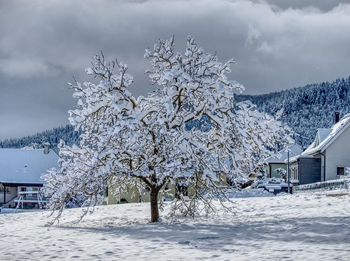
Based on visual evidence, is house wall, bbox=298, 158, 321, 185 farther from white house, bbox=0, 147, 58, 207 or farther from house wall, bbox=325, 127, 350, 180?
white house, bbox=0, 147, 58, 207

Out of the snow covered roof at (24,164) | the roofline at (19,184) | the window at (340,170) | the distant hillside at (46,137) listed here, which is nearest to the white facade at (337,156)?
the window at (340,170)

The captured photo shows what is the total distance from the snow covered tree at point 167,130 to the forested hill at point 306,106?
341 feet

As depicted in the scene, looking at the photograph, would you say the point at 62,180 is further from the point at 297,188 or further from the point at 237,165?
the point at 297,188

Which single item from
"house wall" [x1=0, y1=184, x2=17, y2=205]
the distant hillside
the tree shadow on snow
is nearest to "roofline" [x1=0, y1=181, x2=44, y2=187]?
"house wall" [x1=0, y1=184, x2=17, y2=205]

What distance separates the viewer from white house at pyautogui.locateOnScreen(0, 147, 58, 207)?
54.1 metres

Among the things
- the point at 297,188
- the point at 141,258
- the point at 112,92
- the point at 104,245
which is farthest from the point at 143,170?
the point at 297,188

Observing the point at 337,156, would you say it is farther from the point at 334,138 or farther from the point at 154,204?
the point at 154,204

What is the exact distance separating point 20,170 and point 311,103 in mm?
114337

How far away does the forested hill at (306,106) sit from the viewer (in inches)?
5157

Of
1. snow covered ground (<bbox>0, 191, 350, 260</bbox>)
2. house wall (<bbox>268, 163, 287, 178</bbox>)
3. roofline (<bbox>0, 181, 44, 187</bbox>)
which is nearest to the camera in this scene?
snow covered ground (<bbox>0, 191, 350, 260</bbox>)

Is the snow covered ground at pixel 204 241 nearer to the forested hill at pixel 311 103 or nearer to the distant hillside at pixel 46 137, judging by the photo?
the forested hill at pixel 311 103

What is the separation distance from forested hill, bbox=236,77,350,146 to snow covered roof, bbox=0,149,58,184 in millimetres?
79525

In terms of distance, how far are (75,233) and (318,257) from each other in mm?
8175

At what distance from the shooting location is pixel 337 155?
34.6m
